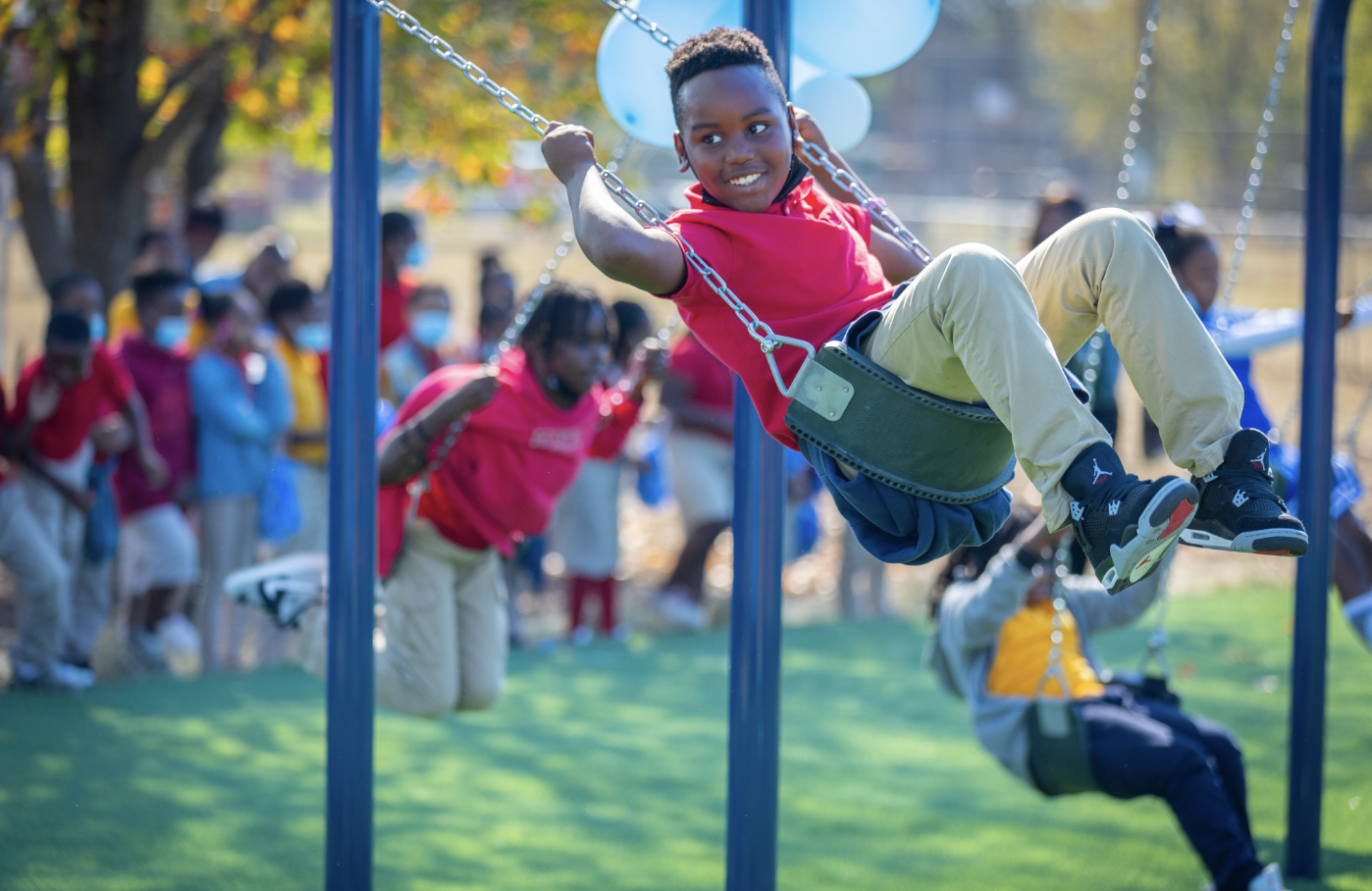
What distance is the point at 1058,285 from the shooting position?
2.68 meters

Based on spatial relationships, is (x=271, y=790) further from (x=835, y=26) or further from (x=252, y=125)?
(x=252, y=125)

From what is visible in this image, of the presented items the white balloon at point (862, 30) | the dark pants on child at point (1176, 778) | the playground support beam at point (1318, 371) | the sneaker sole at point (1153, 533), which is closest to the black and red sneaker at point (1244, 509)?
the sneaker sole at point (1153, 533)

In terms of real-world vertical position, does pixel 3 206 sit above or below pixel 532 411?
above

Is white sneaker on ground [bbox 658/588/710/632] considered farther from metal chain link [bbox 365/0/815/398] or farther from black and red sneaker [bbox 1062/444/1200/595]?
black and red sneaker [bbox 1062/444/1200/595]

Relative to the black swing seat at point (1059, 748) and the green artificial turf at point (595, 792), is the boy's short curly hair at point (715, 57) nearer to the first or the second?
the black swing seat at point (1059, 748)

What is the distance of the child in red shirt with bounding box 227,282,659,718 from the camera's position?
411 cm

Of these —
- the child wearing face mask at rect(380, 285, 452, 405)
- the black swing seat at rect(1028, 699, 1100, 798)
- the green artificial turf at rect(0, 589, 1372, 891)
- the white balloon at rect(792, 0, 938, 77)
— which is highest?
the white balloon at rect(792, 0, 938, 77)

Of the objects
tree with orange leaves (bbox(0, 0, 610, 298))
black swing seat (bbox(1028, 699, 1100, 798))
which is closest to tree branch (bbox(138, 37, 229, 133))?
tree with orange leaves (bbox(0, 0, 610, 298))

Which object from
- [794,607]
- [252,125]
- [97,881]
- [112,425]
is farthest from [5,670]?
[794,607]

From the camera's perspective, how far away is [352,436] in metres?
3.31

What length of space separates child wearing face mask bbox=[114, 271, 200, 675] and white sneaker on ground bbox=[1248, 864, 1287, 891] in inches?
180

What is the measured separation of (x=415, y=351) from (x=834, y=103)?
360cm

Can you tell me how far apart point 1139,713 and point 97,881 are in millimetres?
2887

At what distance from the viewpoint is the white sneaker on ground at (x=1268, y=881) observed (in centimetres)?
338
